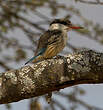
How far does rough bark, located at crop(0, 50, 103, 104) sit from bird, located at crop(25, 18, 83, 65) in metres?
Answer: 1.31

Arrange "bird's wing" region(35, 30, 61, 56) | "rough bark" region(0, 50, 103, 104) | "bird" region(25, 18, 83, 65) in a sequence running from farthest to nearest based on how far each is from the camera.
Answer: "bird's wing" region(35, 30, 61, 56) → "bird" region(25, 18, 83, 65) → "rough bark" region(0, 50, 103, 104)

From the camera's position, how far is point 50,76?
7.55 feet

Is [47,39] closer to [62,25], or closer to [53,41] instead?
[53,41]

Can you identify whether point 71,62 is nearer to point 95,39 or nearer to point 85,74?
point 85,74

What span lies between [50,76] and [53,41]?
173cm

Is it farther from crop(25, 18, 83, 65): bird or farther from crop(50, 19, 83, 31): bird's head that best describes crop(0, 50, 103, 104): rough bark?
crop(50, 19, 83, 31): bird's head

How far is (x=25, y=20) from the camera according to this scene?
4965 millimetres

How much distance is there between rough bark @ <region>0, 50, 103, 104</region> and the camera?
223cm

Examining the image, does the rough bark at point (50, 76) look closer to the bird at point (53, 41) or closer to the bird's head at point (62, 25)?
the bird at point (53, 41)

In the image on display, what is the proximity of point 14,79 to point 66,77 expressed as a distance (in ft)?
1.21

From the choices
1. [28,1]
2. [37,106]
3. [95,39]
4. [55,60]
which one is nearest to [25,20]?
[28,1]

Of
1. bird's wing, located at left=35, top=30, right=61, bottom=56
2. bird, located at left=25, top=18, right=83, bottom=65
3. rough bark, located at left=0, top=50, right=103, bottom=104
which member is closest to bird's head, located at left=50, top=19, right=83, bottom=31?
bird, located at left=25, top=18, right=83, bottom=65

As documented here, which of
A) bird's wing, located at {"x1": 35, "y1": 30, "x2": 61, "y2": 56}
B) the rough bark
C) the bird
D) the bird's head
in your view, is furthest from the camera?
the bird's head

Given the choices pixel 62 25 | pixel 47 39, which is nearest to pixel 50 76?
pixel 47 39
